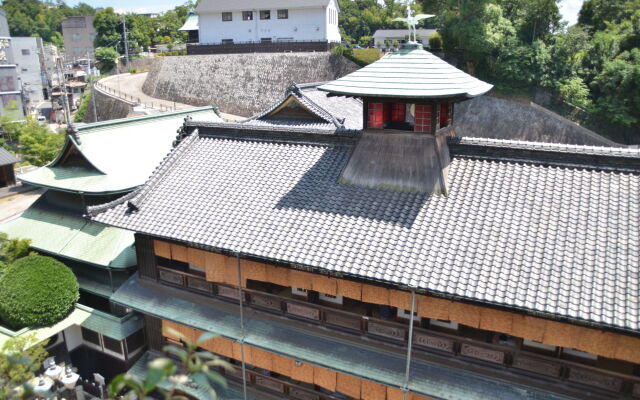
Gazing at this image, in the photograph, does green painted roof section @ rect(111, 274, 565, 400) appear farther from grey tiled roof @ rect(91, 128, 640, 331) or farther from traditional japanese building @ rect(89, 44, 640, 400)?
grey tiled roof @ rect(91, 128, 640, 331)

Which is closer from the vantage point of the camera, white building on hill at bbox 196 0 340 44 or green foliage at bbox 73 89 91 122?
green foliage at bbox 73 89 91 122

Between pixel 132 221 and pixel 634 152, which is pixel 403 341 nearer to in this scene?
pixel 634 152

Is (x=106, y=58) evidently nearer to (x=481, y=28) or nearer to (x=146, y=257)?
(x=481, y=28)

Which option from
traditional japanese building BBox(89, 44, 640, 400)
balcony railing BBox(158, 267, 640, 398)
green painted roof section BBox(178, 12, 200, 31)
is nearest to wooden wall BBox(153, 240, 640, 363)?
traditional japanese building BBox(89, 44, 640, 400)

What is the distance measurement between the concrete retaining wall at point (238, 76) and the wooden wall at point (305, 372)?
4446 cm

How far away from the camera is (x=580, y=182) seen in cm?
1270

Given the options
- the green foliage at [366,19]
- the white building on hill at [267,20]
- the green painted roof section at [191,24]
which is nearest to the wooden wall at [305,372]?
the white building on hill at [267,20]

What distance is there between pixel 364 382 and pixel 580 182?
8.31 metres

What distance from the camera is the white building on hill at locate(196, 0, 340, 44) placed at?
213 feet

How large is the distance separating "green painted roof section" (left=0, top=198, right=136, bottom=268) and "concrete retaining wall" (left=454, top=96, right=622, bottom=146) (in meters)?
36.3

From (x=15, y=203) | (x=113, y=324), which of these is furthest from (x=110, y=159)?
(x=15, y=203)

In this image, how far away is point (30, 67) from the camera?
265ft

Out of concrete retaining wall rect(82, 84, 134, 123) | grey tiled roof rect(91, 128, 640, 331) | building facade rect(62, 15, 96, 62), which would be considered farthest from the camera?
building facade rect(62, 15, 96, 62)

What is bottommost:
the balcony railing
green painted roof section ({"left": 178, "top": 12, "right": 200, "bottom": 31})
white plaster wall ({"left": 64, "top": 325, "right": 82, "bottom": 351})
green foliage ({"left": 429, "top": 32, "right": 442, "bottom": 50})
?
white plaster wall ({"left": 64, "top": 325, "right": 82, "bottom": 351})
